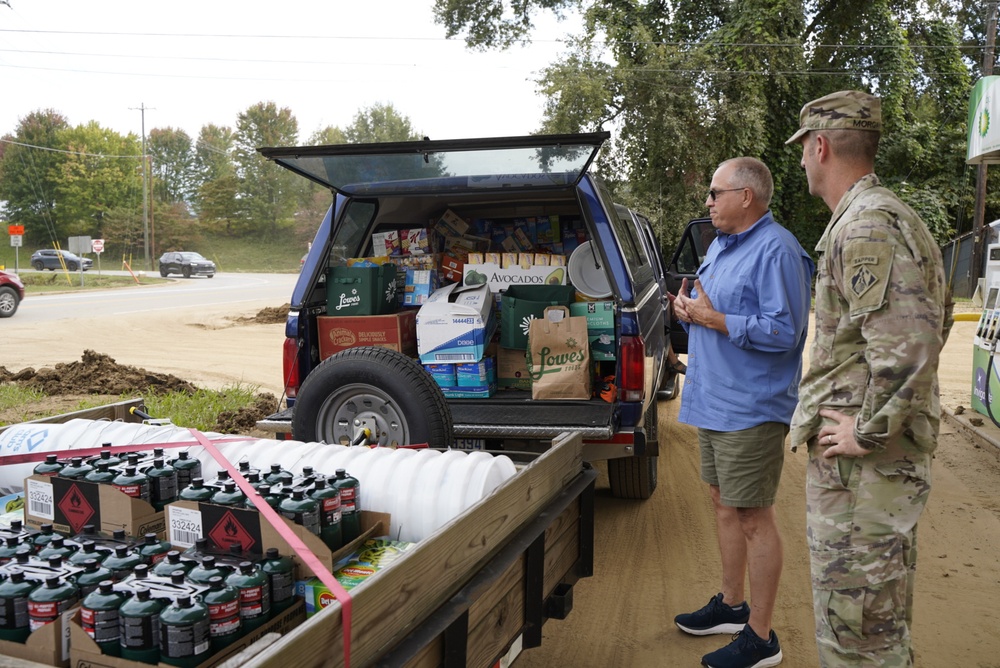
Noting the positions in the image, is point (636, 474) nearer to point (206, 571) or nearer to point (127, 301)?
point (206, 571)

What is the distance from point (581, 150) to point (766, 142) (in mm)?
19784

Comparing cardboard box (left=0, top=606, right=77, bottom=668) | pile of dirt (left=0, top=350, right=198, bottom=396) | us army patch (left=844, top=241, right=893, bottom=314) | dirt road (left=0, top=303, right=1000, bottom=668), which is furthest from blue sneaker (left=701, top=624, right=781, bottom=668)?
pile of dirt (left=0, top=350, right=198, bottom=396)

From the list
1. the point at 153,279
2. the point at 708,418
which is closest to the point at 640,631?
the point at 708,418

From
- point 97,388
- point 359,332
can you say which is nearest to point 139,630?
point 359,332

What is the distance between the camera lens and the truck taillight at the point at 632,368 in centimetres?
462

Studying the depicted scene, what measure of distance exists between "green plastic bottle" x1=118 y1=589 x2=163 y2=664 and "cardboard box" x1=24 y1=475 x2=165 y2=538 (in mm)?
715

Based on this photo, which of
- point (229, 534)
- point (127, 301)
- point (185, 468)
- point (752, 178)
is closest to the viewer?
point (229, 534)

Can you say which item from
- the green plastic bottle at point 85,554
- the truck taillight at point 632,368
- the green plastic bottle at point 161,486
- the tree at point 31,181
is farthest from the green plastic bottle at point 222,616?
the tree at point 31,181

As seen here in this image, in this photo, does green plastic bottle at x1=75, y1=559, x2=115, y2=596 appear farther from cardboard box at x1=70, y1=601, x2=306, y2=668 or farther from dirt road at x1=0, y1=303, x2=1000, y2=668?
dirt road at x1=0, y1=303, x2=1000, y2=668

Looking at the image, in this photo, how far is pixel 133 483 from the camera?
2.52m

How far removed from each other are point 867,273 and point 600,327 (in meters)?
2.79

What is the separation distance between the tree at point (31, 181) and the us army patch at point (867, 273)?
69142 millimetres

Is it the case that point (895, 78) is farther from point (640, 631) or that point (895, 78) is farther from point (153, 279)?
point (153, 279)

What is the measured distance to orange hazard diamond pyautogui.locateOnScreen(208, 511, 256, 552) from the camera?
7.28ft
